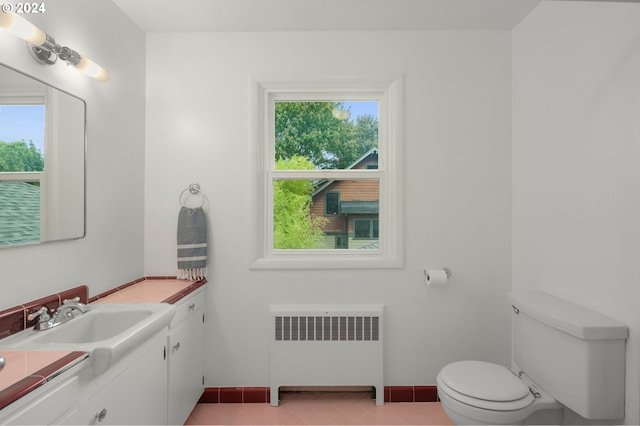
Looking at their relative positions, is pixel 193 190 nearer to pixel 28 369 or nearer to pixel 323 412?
pixel 28 369

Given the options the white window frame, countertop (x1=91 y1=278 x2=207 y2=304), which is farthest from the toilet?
countertop (x1=91 y1=278 x2=207 y2=304)

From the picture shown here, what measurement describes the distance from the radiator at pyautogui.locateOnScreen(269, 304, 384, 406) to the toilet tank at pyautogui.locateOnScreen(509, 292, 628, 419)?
2.86 feet

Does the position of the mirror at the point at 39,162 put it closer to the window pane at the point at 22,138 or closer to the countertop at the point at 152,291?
the window pane at the point at 22,138

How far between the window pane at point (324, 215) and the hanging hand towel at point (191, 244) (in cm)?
48

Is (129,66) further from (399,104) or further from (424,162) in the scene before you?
(424,162)

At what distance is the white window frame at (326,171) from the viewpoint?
7.20 ft

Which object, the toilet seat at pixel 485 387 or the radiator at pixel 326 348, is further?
the radiator at pixel 326 348

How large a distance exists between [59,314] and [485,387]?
74.6 inches

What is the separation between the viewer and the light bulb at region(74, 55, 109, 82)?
5.09 ft

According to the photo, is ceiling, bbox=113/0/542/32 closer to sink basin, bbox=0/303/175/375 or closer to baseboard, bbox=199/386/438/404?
sink basin, bbox=0/303/175/375

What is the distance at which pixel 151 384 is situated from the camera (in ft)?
4.84

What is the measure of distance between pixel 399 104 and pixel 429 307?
1352mm

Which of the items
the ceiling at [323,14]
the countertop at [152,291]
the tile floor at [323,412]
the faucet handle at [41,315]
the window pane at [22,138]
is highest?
the ceiling at [323,14]

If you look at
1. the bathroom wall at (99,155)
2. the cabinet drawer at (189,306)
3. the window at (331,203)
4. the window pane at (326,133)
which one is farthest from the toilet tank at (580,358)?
the bathroom wall at (99,155)
